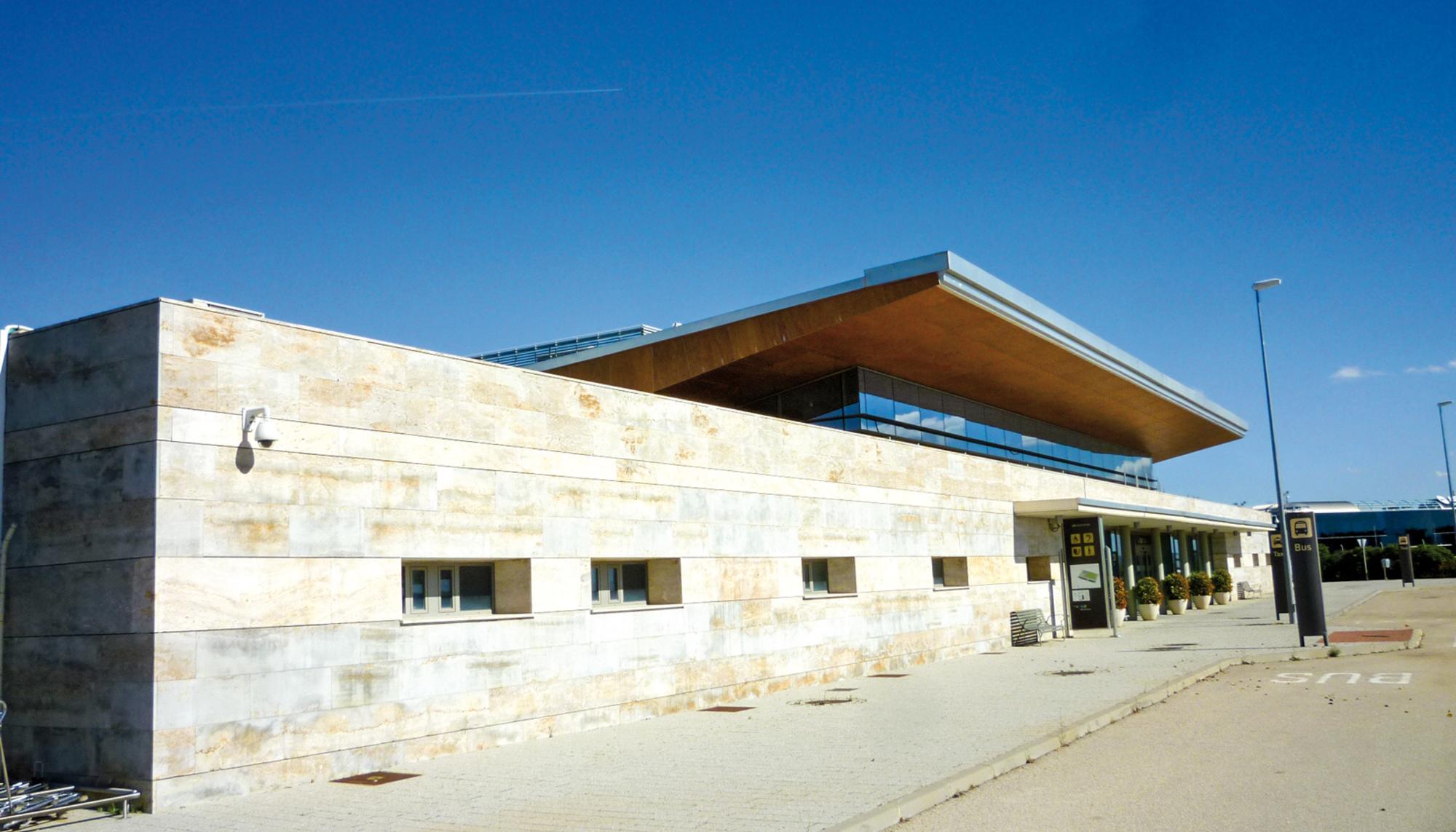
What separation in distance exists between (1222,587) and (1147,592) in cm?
1175

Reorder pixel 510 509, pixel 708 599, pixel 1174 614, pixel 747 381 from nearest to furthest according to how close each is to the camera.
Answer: pixel 510 509
pixel 708 599
pixel 747 381
pixel 1174 614

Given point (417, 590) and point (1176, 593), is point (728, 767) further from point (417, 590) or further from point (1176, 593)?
point (1176, 593)

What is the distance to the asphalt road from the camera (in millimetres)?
7641

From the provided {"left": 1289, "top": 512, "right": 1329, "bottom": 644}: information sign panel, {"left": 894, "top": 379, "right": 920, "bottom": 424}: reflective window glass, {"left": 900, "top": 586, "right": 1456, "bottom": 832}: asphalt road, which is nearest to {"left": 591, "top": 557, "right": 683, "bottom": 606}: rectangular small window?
{"left": 900, "top": 586, "right": 1456, "bottom": 832}: asphalt road

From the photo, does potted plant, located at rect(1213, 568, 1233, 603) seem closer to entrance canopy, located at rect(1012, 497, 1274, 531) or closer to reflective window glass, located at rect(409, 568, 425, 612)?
entrance canopy, located at rect(1012, 497, 1274, 531)

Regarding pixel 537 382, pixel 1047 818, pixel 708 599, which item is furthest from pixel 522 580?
pixel 1047 818

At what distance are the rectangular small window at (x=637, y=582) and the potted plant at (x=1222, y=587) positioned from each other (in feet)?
110

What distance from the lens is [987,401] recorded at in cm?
3119

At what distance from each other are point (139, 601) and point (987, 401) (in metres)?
25.3

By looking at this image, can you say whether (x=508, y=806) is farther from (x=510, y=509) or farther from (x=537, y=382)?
(x=537, y=382)

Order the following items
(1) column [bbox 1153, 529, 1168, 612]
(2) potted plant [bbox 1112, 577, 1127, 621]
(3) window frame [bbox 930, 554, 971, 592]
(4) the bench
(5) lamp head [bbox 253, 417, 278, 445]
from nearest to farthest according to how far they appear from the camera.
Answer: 1. (5) lamp head [bbox 253, 417, 278, 445]
2. (3) window frame [bbox 930, 554, 971, 592]
3. (4) the bench
4. (2) potted plant [bbox 1112, 577, 1127, 621]
5. (1) column [bbox 1153, 529, 1168, 612]

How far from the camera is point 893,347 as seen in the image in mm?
24141

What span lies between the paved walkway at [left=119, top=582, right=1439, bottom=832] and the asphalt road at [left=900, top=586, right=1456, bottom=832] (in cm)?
70

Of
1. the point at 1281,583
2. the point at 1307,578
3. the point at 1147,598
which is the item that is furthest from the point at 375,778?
the point at 1147,598
